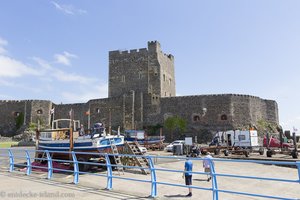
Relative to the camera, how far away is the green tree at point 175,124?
3416cm

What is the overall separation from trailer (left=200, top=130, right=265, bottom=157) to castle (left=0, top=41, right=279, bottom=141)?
29.3ft

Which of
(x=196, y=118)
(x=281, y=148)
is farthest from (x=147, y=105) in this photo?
(x=281, y=148)

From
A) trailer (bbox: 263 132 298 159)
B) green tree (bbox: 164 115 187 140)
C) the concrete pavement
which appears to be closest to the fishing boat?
green tree (bbox: 164 115 187 140)

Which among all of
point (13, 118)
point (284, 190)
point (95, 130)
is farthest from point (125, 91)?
point (284, 190)

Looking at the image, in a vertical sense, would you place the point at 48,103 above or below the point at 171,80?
below

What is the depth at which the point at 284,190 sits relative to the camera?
34.6 feet

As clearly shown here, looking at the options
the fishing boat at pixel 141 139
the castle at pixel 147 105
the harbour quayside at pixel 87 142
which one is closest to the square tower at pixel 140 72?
the castle at pixel 147 105

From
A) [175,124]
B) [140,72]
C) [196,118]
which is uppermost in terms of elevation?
[140,72]

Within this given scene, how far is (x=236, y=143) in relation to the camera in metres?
23.7

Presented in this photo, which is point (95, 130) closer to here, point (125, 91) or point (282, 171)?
point (282, 171)

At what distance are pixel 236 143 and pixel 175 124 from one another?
447 inches

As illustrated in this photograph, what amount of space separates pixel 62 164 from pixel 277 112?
31.1 m

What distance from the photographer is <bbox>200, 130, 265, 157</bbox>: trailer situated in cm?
2139

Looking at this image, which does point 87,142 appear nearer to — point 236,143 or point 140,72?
point 236,143
